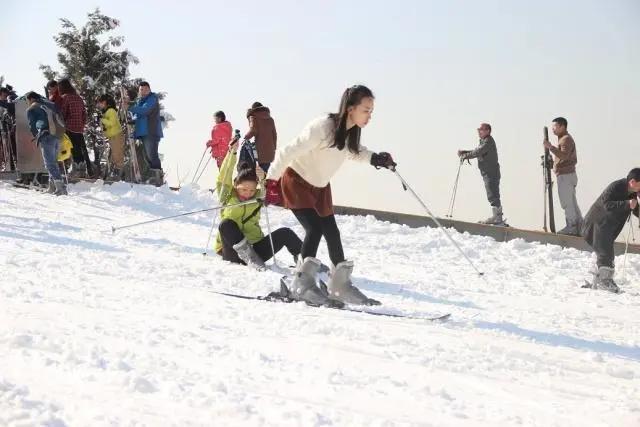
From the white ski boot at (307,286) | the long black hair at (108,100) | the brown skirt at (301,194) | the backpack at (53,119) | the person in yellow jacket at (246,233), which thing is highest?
the long black hair at (108,100)

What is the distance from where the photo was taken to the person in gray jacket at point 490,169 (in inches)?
458

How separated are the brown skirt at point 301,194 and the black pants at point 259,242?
1.91 meters

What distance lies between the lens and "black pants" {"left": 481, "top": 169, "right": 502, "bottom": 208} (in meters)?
11.6

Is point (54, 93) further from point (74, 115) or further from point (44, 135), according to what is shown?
point (44, 135)

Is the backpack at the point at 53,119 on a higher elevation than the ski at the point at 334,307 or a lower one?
higher

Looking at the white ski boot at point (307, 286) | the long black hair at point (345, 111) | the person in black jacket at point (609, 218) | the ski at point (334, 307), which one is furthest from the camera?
the person in black jacket at point (609, 218)

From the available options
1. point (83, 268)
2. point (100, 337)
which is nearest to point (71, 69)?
point (83, 268)

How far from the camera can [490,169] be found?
11.7 meters

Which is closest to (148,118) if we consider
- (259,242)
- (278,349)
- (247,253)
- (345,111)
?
(259,242)

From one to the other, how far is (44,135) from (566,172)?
7.81 m

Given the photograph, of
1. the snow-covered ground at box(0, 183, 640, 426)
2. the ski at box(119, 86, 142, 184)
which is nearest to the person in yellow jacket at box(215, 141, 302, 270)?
the snow-covered ground at box(0, 183, 640, 426)

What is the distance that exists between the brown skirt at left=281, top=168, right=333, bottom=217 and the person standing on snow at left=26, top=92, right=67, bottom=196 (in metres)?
7.77

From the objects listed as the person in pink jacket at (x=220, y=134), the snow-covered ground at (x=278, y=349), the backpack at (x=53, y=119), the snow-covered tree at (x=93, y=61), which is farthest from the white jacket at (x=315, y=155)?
the snow-covered tree at (x=93, y=61)

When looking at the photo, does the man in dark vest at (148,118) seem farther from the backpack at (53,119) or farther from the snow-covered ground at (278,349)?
the snow-covered ground at (278,349)
